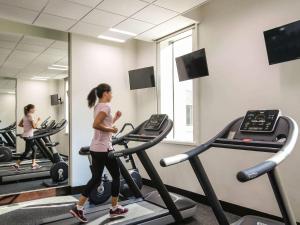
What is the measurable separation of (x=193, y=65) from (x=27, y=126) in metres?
3.26

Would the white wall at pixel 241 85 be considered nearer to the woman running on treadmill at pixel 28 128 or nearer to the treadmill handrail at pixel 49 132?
the treadmill handrail at pixel 49 132

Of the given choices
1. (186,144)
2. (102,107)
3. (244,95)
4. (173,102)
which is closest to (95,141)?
(102,107)

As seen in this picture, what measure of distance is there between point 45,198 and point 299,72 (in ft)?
14.5

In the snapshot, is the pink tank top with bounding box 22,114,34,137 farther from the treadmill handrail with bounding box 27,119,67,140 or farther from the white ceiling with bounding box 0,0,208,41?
the white ceiling with bounding box 0,0,208,41

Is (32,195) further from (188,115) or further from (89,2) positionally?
(89,2)

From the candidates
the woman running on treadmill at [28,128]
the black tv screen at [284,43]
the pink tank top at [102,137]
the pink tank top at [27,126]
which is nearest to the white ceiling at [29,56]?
the woman running on treadmill at [28,128]

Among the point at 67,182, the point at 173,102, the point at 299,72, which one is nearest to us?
the point at 299,72

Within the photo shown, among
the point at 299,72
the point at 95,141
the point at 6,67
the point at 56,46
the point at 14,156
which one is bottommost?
the point at 14,156

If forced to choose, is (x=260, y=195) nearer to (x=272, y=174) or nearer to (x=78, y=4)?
(x=272, y=174)

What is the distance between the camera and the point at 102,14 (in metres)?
3.99

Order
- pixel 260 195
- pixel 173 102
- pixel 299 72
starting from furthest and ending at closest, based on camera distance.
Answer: pixel 173 102, pixel 260 195, pixel 299 72

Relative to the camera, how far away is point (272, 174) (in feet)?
5.64

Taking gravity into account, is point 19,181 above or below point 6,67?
below

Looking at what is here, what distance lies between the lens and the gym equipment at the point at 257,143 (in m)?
1.77
